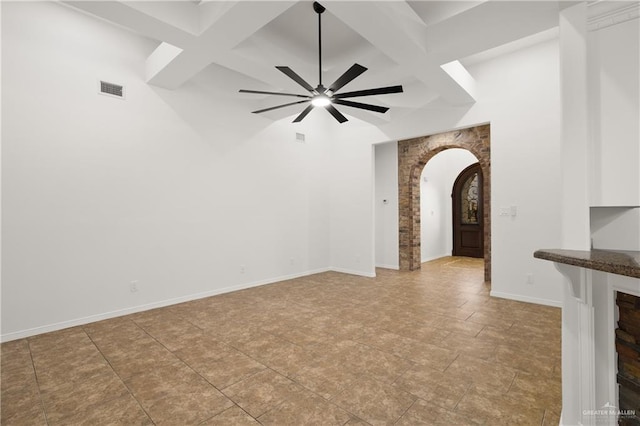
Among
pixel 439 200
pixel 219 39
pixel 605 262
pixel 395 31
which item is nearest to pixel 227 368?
pixel 605 262

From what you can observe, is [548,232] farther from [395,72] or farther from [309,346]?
[309,346]

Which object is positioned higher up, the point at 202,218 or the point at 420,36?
the point at 420,36

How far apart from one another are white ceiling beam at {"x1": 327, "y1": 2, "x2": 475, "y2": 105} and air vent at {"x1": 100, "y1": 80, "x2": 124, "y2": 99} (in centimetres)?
296

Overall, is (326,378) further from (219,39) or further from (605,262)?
(219,39)

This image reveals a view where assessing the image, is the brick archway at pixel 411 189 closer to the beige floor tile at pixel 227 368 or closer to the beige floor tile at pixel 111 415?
the beige floor tile at pixel 227 368

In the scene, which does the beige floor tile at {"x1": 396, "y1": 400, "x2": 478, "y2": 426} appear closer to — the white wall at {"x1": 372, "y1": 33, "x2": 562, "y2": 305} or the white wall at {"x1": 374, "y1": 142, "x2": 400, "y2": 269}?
the white wall at {"x1": 372, "y1": 33, "x2": 562, "y2": 305}

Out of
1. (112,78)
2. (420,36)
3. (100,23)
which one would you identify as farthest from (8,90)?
(420,36)

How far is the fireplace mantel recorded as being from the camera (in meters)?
1.52

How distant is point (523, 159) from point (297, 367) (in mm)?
4082

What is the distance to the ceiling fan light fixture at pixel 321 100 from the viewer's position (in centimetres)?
319

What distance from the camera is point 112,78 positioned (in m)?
3.70

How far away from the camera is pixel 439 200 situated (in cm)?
840

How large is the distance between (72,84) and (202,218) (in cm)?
223

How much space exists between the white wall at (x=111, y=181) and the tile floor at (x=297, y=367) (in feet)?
1.77
